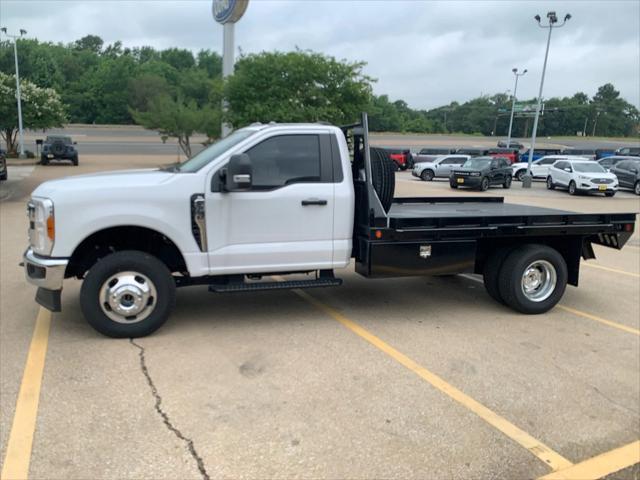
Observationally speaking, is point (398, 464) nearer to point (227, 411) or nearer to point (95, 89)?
point (227, 411)

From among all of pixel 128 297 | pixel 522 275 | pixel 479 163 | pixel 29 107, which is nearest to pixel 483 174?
pixel 479 163

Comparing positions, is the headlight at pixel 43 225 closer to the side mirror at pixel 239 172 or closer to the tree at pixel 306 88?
the side mirror at pixel 239 172

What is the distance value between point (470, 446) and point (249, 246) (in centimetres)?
279

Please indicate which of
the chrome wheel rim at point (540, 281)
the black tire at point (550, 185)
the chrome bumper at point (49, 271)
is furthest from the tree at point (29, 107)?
the chrome wheel rim at point (540, 281)

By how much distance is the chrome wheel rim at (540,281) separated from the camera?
6.32 metres

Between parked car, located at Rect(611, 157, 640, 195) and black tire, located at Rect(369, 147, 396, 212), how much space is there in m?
24.5

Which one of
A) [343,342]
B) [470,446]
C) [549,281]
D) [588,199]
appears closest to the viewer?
[470,446]

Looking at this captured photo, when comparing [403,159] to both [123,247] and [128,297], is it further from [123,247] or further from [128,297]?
[128,297]

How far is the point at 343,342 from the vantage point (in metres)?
5.25

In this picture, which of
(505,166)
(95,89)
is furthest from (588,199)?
(95,89)

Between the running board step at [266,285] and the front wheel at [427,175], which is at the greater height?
the running board step at [266,285]

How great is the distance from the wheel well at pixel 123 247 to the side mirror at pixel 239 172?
2.88ft

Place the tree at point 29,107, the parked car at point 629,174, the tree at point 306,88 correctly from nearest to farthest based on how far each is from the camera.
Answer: the tree at point 306,88
the parked car at point 629,174
the tree at point 29,107

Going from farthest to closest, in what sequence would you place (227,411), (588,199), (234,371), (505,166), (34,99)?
1. (34,99)
2. (505,166)
3. (588,199)
4. (234,371)
5. (227,411)
